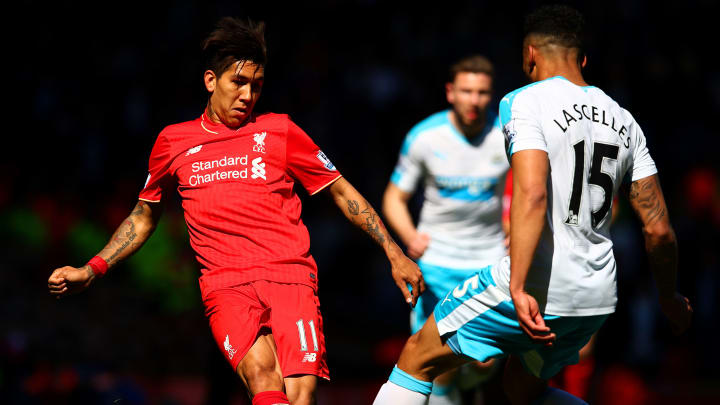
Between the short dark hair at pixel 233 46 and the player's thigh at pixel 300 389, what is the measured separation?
153 cm

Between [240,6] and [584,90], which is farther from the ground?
[240,6]

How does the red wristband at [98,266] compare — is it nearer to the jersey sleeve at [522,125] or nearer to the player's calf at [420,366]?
the player's calf at [420,366]

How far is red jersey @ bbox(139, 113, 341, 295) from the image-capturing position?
4156mm

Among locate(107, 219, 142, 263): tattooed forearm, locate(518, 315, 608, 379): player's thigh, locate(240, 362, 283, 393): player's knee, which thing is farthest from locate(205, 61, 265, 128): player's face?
locate(518, 315, 608, 379): player's thigh

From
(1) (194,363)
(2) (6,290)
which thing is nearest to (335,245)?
(1) (194,363)

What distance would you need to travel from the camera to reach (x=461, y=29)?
12.6 meters

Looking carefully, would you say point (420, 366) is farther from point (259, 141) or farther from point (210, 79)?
point (210, 79)

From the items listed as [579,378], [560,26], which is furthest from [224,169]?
[579,378]

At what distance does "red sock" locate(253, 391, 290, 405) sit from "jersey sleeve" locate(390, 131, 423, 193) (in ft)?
8.64

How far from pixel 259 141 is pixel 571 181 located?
1502 mm

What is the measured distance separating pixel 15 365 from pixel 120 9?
6584 mm

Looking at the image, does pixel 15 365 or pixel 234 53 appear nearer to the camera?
pixel 234 53

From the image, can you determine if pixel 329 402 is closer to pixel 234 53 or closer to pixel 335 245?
pixel 335 245

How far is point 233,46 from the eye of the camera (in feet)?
14.1
